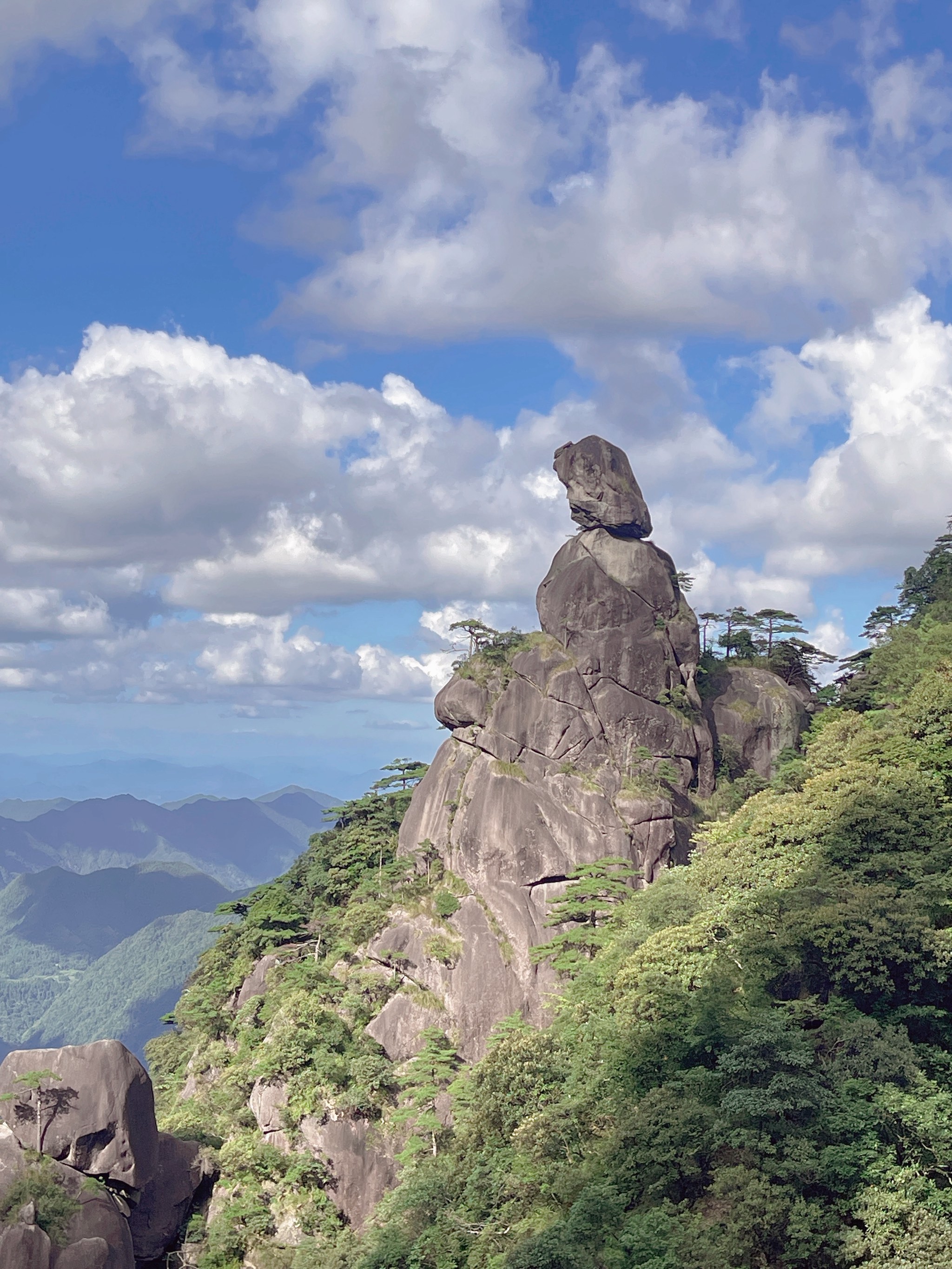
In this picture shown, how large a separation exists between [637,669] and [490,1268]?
2865 centimetres

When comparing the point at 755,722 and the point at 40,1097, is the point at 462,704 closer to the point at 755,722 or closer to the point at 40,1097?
the point at 755,722

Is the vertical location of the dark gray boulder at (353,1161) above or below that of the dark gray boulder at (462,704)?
below

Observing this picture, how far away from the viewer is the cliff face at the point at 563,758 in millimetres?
39469

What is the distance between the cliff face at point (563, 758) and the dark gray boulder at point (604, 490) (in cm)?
8

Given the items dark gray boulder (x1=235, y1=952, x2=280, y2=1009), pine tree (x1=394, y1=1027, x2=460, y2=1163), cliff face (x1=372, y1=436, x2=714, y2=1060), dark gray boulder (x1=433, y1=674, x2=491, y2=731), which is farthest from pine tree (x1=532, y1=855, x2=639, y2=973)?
dark gray boulder (x1=235, y1=952, x2=280, y2=1009)

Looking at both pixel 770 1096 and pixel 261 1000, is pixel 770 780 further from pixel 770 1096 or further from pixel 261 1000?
pixel 770 1096

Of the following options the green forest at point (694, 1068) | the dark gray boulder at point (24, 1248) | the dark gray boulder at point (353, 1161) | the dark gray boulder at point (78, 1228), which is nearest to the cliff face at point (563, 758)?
the green forest at point (694, 1068)

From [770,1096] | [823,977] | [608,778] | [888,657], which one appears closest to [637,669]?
[608,778]

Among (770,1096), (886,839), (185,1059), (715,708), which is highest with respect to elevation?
(715,708)

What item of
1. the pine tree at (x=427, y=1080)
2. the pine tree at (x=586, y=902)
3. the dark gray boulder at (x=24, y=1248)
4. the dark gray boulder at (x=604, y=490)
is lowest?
the dark gray boulder at (x=24, y=1248)

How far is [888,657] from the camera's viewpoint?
134 feet

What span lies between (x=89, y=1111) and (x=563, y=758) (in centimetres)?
2200

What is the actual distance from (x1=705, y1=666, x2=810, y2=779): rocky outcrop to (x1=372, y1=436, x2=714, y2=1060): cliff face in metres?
1.65

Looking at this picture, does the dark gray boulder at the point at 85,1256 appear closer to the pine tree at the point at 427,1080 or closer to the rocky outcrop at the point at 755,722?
the pine tree at the point at 427,1080
